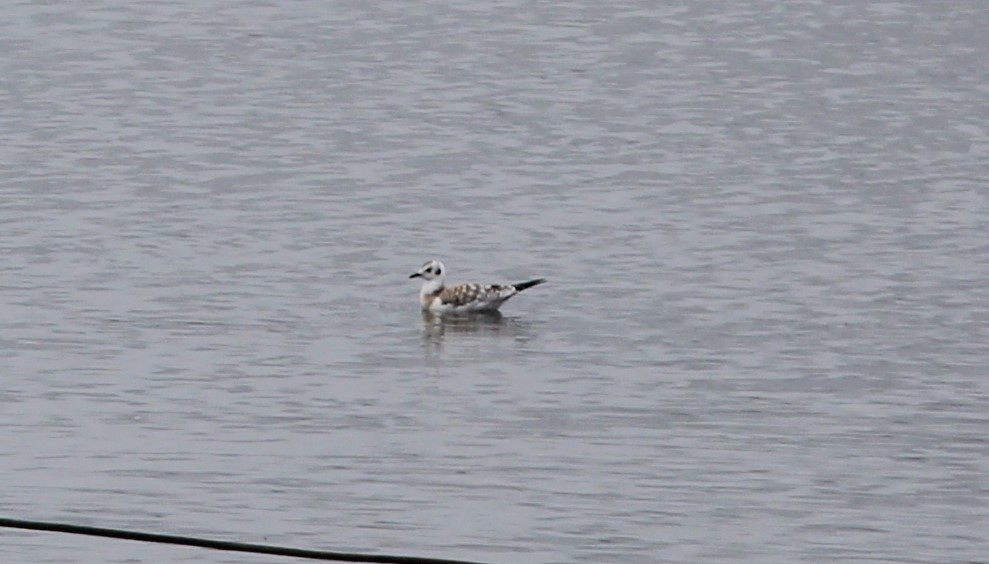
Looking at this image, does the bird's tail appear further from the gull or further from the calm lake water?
the calm lake water

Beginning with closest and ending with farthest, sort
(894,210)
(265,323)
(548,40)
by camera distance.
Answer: (265,323)
(894,210)
(548,40)

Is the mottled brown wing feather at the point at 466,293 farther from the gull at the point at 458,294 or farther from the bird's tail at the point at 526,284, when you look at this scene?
the bird's tail at the point at 526,284

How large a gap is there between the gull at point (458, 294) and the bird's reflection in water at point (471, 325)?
0.08 meters

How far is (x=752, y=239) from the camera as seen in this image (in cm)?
3105

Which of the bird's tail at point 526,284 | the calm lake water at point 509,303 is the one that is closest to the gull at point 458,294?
the bird's tail at point 526,284

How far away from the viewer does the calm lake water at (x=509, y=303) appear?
18094 mm

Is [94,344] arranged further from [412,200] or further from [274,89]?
[274,89]

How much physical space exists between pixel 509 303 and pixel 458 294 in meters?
1.40

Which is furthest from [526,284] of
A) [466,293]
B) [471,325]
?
[471,325]

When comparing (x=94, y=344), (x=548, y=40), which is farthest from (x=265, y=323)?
(x=548, y=40)

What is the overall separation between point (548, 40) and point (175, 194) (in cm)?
2269

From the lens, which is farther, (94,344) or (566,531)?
(94,344)

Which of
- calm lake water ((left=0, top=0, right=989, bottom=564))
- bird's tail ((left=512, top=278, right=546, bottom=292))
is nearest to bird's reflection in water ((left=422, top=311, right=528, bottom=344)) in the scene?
calm lake water ((left=0, top=0, right=989, bottom=564))

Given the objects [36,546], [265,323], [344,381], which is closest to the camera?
[36,546]
